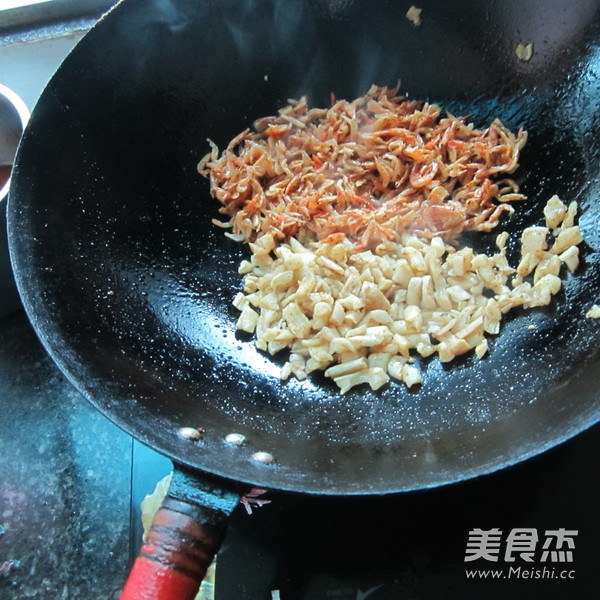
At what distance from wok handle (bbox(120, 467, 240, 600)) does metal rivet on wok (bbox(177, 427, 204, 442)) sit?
9cm

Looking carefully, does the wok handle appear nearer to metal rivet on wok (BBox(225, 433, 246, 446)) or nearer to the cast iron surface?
the cast iron surface

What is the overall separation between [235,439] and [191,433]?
85 millimetres

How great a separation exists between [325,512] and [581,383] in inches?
20.3

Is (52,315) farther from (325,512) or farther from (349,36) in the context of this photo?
(349,36)

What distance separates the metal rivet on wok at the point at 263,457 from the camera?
963 mm

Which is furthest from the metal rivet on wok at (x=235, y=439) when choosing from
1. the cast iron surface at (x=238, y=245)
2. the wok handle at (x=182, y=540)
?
the wok handle at (x=182, y=540)

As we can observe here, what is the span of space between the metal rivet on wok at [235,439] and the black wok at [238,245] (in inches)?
0.5

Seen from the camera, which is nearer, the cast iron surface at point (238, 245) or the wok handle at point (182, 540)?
the wok handle at point (182, 540)

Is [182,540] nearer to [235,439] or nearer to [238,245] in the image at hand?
[235,439]

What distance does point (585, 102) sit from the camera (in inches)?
51.7

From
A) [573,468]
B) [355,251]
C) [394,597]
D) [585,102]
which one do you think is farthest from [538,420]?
[585,102]

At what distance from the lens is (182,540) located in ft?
2.72

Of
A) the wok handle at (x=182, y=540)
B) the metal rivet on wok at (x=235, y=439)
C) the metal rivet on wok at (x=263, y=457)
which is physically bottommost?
the metal rivet on wok at (x=235, y=439)

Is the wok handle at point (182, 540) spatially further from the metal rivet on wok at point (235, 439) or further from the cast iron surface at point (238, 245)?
the metal rivet on wok at point (235, 439)
